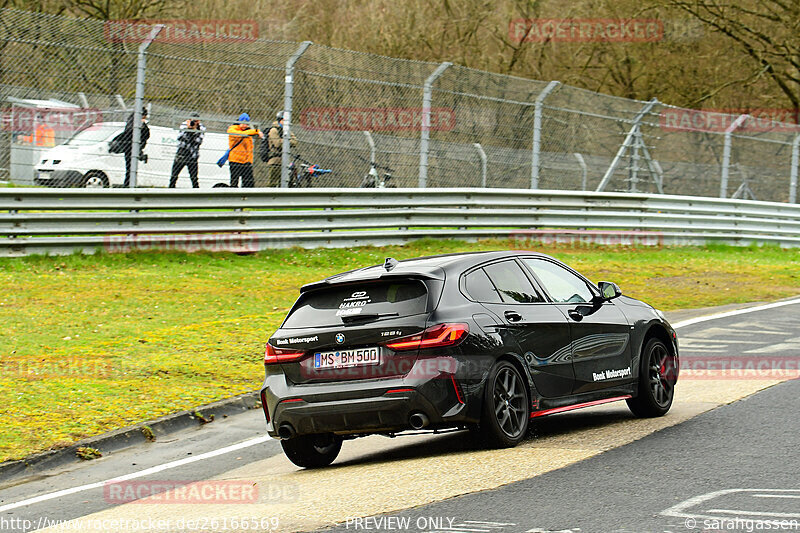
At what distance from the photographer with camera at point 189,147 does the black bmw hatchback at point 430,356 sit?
9.30 m

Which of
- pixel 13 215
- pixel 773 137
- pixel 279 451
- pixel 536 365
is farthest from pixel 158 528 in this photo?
pixel 773 137

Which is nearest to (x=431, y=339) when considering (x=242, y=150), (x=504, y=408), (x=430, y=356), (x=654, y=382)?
(x=430, y=356)

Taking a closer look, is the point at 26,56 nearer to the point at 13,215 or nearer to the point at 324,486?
the point at 13,215

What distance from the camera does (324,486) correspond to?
273 inches

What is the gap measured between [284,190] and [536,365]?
10684 millimetres

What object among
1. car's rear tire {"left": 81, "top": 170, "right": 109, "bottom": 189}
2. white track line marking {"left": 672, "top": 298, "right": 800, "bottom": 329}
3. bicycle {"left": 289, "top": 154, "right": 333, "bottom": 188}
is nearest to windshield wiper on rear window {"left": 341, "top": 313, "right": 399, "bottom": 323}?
white track line marking {"left": 672, "top": 298, "right": 800, "bottom": 329}

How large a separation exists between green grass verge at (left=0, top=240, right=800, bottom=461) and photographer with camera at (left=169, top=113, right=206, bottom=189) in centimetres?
131

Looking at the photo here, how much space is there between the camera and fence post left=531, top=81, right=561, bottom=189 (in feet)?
70.0

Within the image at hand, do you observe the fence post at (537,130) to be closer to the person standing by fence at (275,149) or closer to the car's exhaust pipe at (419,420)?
the person standing by fence at (275,149)

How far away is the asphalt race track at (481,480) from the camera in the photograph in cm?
579

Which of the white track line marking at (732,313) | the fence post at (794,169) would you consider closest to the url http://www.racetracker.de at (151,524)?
the white track line marking at (732,313)

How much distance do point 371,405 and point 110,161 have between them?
34.7 feet

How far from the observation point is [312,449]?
787 centimetres

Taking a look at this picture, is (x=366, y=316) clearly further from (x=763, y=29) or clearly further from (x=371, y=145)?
(x=763, y=29)
